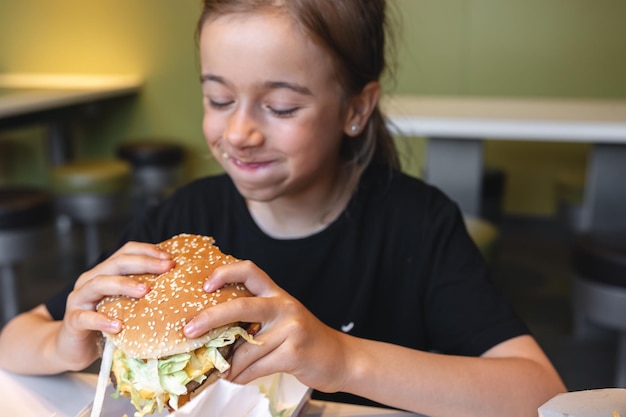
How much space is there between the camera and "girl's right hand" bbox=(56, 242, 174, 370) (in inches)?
33.4

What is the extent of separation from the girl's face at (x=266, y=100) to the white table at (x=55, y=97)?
2.93 metres

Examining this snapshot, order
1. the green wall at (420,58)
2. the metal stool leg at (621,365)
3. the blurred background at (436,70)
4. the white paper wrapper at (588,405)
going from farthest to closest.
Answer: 1. the green wall at (420,58)
2. the blurred background at (436,70)
3. the metal stool leg at (621,365)
4. the white paper wrapper at (588,405)

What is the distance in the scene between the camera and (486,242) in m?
2.22

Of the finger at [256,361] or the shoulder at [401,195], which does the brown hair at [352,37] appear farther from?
the finger at [256,361]

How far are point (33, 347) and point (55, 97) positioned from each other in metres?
3.36

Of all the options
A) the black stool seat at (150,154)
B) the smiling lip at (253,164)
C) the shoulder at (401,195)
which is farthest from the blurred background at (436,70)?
the smiling lip at (253,164)

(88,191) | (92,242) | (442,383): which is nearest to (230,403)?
(442,383)

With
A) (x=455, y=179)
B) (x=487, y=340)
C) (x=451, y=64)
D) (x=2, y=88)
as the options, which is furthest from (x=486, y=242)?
(x=2, y=88)

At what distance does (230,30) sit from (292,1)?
0.12 m

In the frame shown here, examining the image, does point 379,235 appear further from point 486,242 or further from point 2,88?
point 2,88

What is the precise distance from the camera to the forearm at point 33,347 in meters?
1.02

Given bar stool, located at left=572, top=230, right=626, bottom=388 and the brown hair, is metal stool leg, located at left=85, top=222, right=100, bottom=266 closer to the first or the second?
bar stool, located at left=572, top=230, right=626, bottom=388

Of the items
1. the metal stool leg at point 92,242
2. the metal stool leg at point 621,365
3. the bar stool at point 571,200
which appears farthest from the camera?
the metal stool leg at point 92,242

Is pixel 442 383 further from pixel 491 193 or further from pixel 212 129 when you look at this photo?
pixel 491 193
